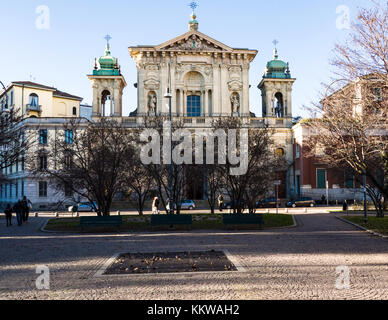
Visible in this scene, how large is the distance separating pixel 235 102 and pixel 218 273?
151ft

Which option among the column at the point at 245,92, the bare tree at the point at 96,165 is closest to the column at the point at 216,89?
the column at the point at 245,92

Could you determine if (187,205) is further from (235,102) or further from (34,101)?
(34,101)

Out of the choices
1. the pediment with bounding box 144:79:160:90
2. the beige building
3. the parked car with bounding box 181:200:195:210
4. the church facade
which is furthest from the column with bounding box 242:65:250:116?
the beige building

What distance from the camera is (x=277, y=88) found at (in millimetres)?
58000

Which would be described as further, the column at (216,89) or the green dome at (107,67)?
the green dome at (107,67)

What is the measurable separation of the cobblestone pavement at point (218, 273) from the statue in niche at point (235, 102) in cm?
3684

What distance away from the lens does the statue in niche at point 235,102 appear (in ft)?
180

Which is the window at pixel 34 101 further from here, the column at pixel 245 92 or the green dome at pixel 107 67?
the column at pixel 245 92

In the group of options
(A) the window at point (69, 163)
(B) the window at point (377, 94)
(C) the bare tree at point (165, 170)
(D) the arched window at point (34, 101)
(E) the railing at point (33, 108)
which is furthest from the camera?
(D) the arched window at point (34, 101)

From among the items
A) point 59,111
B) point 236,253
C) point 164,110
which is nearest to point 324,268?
point 236,253

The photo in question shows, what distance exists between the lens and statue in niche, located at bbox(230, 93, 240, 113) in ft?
180

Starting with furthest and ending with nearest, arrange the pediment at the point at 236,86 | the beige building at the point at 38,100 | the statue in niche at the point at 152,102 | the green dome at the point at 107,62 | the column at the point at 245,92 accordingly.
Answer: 1. the beige building at the point at 38,100
2. the green dome at the point at 107,62
3. the pediment at the point at 236,86
4. the column at the point at 245,92
5. the statue in niche at the point at 152,102

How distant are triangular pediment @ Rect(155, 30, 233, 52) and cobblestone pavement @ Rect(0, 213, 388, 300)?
38516mm

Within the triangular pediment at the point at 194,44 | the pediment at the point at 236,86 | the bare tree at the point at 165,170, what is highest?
the triangular pediment at the point at 194,44
